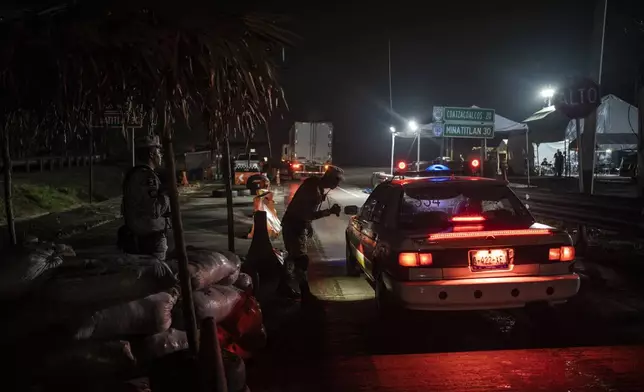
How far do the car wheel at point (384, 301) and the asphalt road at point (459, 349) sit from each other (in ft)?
0.39

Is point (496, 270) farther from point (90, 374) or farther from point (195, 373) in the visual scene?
point (90, 374)

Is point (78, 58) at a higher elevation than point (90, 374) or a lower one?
higher

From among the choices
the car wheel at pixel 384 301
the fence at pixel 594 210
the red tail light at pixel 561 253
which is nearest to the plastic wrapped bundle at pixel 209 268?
the car wheel at pixel 384 301

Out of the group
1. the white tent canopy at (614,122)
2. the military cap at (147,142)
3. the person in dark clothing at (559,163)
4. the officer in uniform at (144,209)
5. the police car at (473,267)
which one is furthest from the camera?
the person in dark clothing at (559,163)

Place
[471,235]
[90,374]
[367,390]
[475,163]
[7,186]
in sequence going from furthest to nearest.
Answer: [475,163] → [471,235] → [7,186] → [367,390] → [90,374]

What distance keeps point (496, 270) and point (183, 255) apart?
3.24 meters

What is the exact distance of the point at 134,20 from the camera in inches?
144

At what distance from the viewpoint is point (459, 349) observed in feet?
19.5

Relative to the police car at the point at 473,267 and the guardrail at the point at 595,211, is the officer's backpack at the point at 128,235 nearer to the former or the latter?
the police car at the point at 473,267

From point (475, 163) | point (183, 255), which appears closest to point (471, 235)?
point (183, 255)

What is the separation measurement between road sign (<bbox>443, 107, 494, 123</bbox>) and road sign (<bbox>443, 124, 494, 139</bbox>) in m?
0.14

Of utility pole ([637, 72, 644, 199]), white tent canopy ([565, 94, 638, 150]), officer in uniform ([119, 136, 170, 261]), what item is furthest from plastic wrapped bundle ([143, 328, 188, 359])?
white tent canopy ([565, 94, 638, 150])

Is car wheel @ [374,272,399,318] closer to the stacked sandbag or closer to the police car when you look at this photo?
the police car

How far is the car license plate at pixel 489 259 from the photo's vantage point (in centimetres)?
601
